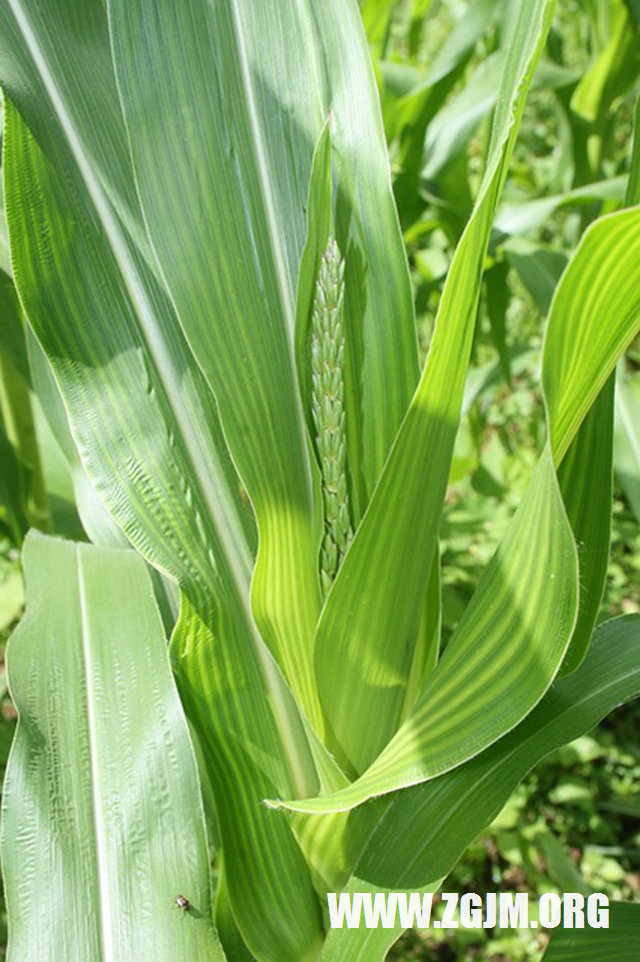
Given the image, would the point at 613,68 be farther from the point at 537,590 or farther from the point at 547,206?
the point at 537,590

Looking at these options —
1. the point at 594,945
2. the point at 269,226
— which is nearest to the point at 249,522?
the point at 269,226

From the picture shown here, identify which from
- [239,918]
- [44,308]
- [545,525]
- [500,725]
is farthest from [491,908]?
[44,308]

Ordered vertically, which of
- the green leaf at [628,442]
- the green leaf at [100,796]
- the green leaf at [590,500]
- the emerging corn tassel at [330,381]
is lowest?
the green leaf at [628,442]

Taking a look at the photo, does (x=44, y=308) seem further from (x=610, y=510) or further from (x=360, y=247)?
(x=610, y=510)

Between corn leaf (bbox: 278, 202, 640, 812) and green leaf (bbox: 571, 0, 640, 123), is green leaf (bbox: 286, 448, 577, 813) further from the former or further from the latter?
green leaf (bbox: 571, 0, 640, 123)

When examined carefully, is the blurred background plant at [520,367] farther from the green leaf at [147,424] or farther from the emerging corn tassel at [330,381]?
the emerging corn tassel at [330,381]

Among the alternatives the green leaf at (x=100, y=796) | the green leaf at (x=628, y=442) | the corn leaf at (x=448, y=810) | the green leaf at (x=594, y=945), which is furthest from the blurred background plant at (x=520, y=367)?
the green leaf at (x=100, y=796)

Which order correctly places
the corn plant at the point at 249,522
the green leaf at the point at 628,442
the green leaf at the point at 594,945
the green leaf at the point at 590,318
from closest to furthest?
1. the green leaf at the point at 590,318
2. the corn plant at the point at 249,522
3. the green leaf at the point at 594,945
4. the green leaf at the point at 628,442
